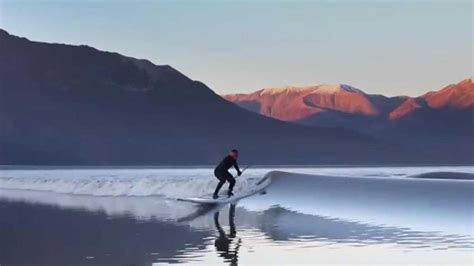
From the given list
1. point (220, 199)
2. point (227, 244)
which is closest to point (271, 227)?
point (227, 244)

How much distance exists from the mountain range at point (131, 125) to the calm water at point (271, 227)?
96060mm

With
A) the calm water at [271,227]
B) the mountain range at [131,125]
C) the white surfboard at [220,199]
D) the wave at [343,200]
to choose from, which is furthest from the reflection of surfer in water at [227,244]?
the mountain range at [131,125]

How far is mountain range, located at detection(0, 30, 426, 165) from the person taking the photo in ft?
457

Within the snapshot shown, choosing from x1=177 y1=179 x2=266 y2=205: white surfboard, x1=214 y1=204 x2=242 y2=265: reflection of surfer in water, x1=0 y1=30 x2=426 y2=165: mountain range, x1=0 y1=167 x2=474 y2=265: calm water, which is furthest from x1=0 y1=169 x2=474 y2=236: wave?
x1=0 y1=30 x2=426 y2=165: mountain range

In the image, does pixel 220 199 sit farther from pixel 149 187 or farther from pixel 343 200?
pixel 149 187

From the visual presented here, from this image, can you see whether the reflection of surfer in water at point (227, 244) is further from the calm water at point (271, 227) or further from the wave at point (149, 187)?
the wave at point (149, 187)

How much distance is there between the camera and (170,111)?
178 meters

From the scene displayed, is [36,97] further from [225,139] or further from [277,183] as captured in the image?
[277,183]

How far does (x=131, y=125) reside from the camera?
548 feet

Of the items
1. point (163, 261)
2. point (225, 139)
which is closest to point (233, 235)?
point (163, 261)

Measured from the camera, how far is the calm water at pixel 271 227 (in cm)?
1273

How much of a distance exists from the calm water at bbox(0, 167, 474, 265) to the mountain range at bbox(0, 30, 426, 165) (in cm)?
9606

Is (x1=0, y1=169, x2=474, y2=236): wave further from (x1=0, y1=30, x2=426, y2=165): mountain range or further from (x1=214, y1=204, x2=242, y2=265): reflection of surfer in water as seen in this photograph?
(x1=0, y1=30, x2=426, y2=165): mountain range

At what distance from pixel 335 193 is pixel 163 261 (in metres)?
10.8
